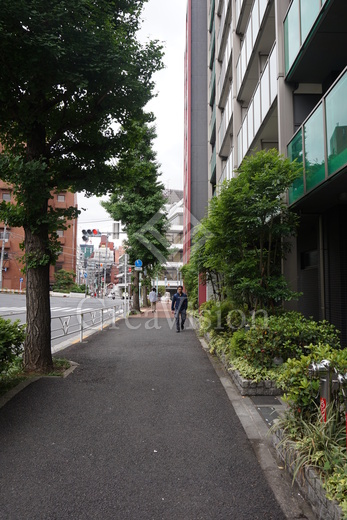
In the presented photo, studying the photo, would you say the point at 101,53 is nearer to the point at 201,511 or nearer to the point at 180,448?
the point at 180,448

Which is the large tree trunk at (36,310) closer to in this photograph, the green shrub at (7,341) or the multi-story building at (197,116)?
the green shrub at (7,341)

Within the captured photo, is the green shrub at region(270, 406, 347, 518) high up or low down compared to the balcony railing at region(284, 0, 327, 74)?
down

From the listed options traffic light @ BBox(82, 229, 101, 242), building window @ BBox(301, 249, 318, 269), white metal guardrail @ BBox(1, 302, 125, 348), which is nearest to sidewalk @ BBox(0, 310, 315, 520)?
white metal guardrail @ BBox(1, 302, 125, 348)

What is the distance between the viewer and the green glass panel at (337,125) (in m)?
5.73

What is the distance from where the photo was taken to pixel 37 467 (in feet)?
11.8

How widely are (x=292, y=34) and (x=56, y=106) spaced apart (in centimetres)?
526

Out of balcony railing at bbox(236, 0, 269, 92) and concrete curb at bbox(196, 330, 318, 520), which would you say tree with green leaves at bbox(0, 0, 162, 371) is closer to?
concrete curb at bbox(196, 330, 318, 520)

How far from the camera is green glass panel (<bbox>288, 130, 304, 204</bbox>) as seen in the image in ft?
25.4

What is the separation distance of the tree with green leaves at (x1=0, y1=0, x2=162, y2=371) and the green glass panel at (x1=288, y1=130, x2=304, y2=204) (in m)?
3.15

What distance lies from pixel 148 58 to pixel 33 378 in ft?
20.3

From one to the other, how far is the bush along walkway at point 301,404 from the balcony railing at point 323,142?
2.56 metres

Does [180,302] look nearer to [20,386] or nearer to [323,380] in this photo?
[20,386]

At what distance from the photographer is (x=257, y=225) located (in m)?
7.62

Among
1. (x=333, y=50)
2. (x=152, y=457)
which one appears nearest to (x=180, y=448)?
(x=152, y=457)
